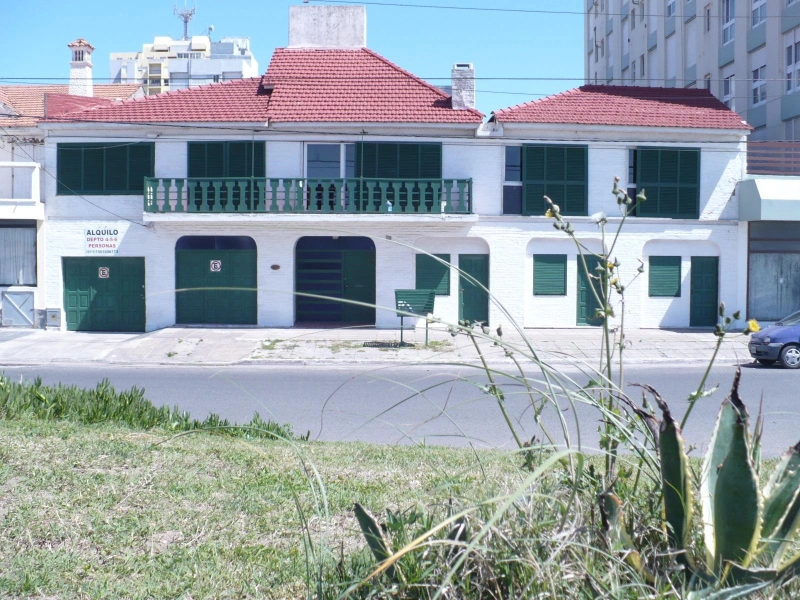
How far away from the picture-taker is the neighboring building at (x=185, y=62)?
76.8m

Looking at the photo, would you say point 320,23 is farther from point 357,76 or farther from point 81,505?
point 81,505

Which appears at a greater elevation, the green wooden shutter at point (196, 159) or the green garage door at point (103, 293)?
the green wooden shutter at point (196, 159)

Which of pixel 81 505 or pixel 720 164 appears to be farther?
pixel 720 164

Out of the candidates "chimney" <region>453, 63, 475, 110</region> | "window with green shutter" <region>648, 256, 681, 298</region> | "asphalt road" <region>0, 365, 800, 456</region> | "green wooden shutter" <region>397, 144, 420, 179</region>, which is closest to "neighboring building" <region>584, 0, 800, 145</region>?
"window with green shutter" <region>648, 256, 681, 298</region>

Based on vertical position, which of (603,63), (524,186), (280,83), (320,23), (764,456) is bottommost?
(764,456)

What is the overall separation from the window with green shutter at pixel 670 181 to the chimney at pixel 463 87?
5174 millimetres

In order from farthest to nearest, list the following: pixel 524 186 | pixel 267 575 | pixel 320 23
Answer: pixel 320 23, pixel 524 186, pixel 267 575

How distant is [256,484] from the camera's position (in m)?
5.59

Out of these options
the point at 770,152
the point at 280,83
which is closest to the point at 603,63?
the point at 770,152

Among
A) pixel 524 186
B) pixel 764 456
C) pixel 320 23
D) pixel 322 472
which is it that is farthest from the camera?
pixel 320 23

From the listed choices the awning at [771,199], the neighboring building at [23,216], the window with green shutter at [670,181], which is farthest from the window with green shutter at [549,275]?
the neighboring building at [23,216]

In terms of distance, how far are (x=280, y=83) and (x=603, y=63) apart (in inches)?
1264

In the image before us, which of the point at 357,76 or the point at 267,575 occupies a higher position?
the point at 357,76

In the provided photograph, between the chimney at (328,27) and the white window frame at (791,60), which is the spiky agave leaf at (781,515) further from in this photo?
the white window frame at (791,60)
